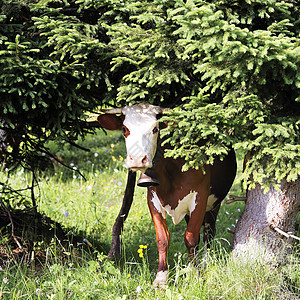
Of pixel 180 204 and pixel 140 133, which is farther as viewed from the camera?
pixel 180 204

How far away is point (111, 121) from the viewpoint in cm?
434

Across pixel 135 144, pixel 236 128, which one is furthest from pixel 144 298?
pixel 236 128

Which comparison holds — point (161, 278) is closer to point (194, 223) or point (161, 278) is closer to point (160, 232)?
point (160, 232)

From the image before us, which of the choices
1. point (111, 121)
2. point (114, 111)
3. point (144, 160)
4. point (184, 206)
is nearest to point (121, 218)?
point (184, 206)

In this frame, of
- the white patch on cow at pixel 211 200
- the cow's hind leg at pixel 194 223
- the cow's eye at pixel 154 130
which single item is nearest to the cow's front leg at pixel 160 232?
the cow's hind leg at pixel 194 223

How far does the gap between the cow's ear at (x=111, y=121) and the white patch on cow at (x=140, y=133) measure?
0.87ft

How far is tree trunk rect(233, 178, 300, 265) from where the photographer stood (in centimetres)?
415

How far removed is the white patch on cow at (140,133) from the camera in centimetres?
375

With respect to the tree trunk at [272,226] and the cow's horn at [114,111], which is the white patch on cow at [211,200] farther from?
the cow's horn at [114,111]

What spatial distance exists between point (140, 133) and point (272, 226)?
1.66 m

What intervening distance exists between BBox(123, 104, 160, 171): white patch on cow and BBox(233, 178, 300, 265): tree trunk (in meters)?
1.32

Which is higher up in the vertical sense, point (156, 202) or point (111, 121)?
point (111, 121)

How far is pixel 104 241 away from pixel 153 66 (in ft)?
10.0

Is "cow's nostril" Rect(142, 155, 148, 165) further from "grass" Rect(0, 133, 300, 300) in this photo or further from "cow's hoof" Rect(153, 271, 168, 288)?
"cow's hoof" Rect(153, 271, 168, 288)
